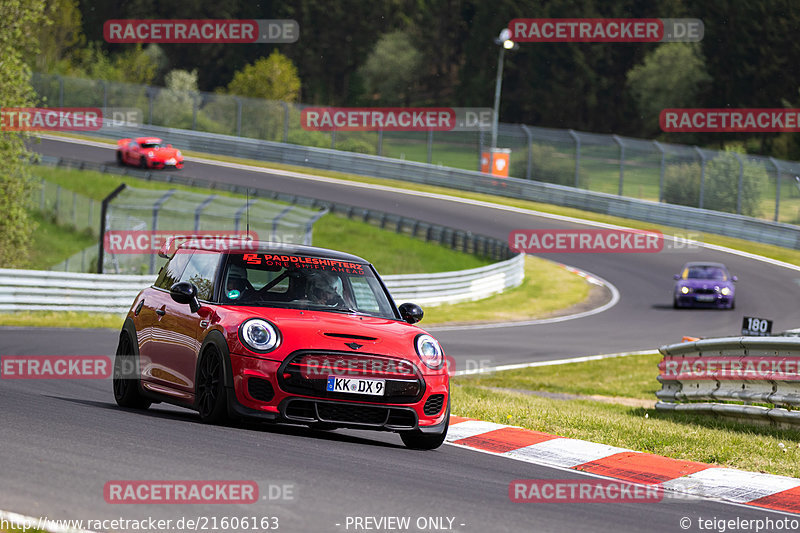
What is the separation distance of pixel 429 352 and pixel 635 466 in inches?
67.5

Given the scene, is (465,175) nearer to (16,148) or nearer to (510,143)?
(510,143)

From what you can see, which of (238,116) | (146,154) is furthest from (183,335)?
(238,116)

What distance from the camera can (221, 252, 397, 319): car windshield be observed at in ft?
29.3

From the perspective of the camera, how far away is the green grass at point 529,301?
1174 inches

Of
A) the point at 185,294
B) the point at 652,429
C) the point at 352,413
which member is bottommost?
the point at 652,429

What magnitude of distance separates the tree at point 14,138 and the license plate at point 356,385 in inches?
956

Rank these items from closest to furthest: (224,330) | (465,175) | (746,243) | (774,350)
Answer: (224,330) → (774,350) → (746,243) → (465,175)

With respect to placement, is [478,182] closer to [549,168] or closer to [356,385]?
[549,168]

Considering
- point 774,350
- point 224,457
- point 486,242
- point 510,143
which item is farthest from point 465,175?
point 224,457

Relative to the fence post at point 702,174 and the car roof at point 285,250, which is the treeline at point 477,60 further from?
the car roof at point 285,250

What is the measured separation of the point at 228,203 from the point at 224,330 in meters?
19.7

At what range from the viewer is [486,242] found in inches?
1537

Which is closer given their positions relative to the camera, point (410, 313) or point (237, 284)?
point (237, 284)

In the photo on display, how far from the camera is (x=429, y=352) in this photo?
28.2 ft
